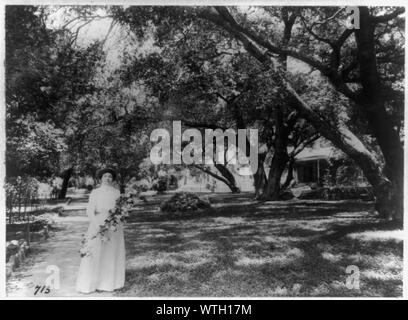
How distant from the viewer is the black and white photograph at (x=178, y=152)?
646cm

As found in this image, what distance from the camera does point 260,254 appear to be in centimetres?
737

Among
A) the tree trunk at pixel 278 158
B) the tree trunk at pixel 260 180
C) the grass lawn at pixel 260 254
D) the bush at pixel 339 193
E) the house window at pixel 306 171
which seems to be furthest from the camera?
the house window at pixel 306 171

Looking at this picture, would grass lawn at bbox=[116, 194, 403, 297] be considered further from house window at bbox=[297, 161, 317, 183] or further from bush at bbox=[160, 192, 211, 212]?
house window at bbox=[297, 161, 317, 183]

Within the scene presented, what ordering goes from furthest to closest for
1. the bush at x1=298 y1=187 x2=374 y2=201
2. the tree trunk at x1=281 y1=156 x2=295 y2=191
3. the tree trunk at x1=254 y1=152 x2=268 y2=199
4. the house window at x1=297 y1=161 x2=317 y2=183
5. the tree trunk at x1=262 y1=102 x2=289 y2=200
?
1. the house window at x1=297 y1=161 x2=317 y2=183
2. the tree trunk at x1=281 y1=156 x2=295 y2=191
3. the tree trunk at x1=262 y1=102 x2=289 y2=200
4. the tree trunk at x1=254 y1=152 x2=268 y2=199
5. the bush at x1=298 y1=187 x2=374 y2=201

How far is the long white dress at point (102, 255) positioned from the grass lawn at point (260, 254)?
36 cm

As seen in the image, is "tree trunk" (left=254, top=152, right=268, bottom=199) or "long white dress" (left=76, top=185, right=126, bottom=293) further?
"tree trunk" (left=254, top=152, right=268, bottom=199)

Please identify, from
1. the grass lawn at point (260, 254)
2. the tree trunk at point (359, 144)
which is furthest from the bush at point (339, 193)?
the tree trunk at point (359, 144)

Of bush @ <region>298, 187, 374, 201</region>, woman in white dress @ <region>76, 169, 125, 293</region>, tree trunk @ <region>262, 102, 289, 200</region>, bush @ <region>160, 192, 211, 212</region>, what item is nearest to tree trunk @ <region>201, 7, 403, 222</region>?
bush @ <region>298, 187, 374, 201</region>

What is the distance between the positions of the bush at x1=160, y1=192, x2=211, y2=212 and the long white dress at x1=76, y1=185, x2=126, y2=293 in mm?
4025

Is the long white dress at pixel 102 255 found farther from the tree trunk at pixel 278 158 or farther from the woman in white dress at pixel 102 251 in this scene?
the tree trunk at pixel 278 158

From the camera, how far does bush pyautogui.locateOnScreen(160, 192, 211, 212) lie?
10.4 m

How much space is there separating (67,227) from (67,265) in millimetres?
1503

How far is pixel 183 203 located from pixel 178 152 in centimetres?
271

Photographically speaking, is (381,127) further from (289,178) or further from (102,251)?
(102,251)
